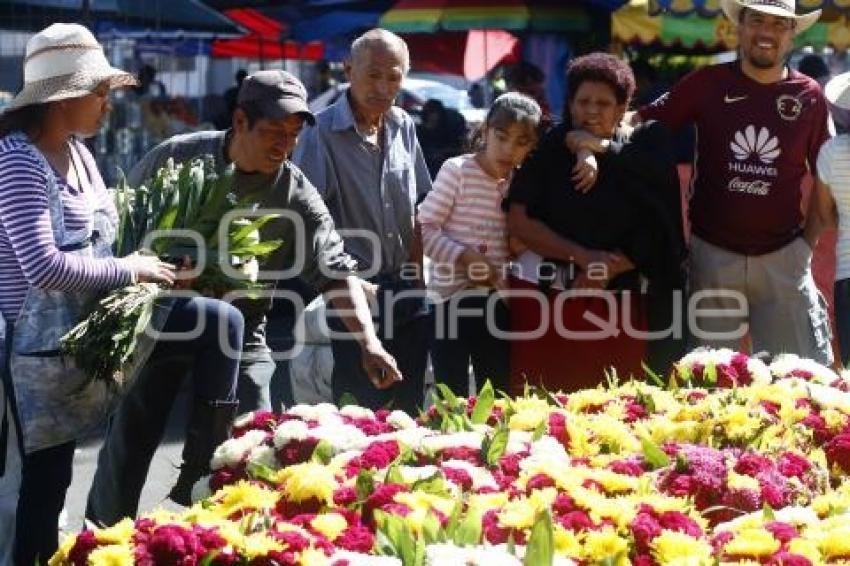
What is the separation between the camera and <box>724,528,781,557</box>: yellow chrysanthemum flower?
309 cm

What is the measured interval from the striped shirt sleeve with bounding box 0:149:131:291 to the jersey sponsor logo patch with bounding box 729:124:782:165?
2.59 metres

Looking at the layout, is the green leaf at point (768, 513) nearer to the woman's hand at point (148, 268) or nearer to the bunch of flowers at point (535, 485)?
the bunch of flowers at point (535, 485)

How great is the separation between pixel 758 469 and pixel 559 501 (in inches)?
22.9

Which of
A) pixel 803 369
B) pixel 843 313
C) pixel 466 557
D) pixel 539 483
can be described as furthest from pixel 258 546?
pixel 843 313

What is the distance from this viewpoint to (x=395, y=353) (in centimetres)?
604

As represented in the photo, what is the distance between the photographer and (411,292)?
5.99 metres

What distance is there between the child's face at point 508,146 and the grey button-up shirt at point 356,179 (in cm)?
34

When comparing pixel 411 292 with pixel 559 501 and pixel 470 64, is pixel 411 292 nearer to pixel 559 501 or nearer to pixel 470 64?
pixel 559 501

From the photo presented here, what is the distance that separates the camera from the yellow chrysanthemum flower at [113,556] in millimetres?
2992

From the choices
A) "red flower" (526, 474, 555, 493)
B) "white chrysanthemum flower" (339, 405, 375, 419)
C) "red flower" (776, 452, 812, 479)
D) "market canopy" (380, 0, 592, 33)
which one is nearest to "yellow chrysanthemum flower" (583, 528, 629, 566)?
"red flower" (526, 474, 555, 493)

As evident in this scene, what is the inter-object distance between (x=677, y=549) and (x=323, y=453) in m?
1.02

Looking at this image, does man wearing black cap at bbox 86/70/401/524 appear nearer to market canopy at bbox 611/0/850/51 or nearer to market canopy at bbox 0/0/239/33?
market canopy at bbox 0/0/239/33

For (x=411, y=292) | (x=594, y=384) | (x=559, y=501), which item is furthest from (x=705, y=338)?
(x=559, y=501)

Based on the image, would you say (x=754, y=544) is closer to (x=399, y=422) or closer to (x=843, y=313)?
(x=399, y=422)
